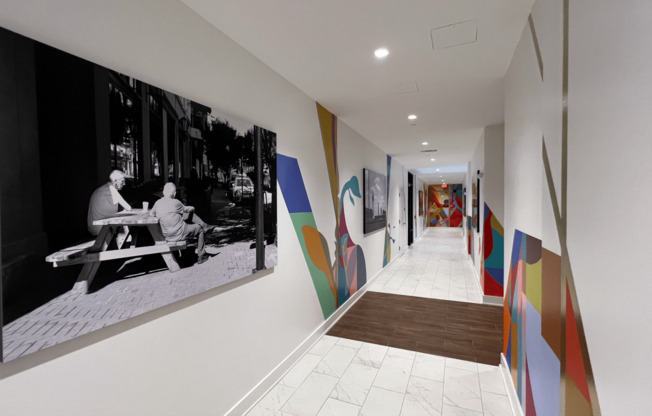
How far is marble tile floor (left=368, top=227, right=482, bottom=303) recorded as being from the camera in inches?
197

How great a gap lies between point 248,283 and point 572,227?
6.56ft

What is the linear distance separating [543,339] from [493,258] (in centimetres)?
330

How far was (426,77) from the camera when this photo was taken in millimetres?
2736

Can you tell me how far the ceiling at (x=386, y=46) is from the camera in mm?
1776

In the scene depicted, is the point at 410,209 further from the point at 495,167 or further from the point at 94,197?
the point at 94,197

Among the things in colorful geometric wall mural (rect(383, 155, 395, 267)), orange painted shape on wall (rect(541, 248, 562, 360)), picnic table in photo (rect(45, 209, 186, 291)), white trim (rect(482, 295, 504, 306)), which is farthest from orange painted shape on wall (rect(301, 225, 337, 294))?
colorful geometric wall mural (rect(383, 155, 395, 267))

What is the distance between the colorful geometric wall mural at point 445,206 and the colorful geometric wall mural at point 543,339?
1707 cm

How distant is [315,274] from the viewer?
3309 mm

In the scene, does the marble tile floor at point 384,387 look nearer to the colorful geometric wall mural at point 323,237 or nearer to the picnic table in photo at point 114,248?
the colorful geometric wall mural at point 323,237

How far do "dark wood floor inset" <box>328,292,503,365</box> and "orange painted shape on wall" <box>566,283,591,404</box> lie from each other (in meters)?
1.95

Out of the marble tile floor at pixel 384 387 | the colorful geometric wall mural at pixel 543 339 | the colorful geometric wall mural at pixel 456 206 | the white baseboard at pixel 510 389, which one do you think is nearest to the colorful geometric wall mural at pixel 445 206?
the colorful geometric wall mural at pixel 456 206

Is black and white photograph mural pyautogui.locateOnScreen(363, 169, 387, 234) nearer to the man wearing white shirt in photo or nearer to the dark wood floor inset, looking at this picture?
the dark wood floor inset

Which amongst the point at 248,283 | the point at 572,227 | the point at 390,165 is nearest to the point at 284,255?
the point at 248,283

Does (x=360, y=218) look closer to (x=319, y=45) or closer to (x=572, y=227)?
(x=319, y=45)
